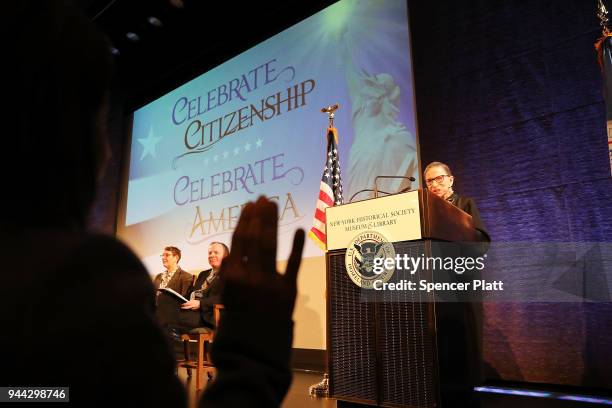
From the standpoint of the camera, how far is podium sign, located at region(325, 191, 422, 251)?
2.03 meters

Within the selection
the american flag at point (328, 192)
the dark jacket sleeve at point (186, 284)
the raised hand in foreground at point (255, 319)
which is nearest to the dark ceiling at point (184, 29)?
the american flag at point (328, 192)

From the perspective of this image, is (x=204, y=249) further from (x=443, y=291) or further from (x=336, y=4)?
(x=443, y=291)

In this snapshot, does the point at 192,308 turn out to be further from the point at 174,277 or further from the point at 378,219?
the point at 378,219

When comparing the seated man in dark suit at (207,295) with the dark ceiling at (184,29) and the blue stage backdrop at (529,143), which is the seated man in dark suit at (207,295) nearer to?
the blue stage backdrop at (529,143)

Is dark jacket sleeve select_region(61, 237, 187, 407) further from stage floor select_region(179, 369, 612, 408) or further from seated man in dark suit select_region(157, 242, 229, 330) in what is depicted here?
seated man in dark suit select_region(157, 242, 229, 330)

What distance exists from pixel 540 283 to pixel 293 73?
10.5 feet

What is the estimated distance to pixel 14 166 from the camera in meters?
0.33

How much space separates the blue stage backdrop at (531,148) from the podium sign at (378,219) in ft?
5.89

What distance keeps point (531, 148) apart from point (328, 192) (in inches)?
63.6

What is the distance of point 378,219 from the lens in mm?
2133

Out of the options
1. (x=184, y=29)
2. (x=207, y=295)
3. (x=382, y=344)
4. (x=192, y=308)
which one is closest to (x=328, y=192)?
(x=207, y=295)

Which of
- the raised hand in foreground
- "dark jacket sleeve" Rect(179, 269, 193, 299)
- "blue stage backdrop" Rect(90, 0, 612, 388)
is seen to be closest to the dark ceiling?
"blue stage backdrop" Rect(90, 0, 612, 388)

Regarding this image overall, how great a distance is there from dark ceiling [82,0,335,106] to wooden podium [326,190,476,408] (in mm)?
3380

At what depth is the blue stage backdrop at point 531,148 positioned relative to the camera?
3.09 m
